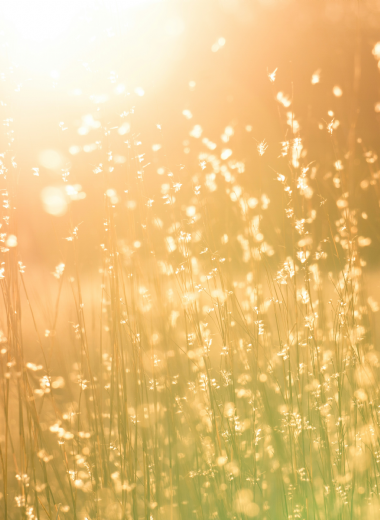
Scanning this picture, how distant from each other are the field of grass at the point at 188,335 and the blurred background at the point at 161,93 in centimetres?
1

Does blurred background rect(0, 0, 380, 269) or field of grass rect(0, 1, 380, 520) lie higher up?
blurred background rect(0, 0, 380, 269)

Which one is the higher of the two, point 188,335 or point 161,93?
point 161,93

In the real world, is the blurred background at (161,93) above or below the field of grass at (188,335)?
above

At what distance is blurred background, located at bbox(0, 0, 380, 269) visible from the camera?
0.83 metres

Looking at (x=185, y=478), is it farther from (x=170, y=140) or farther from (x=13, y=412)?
(x=170, y=140)

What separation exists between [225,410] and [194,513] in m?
0.26

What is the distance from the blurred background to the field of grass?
0.04 ft

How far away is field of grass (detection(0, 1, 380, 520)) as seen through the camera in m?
0.78

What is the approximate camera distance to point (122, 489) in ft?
2.40

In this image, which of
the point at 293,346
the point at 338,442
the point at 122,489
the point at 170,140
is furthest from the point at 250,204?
the point at 122,489

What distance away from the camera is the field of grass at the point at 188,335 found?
0.78 meters

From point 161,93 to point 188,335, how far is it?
0.69 meters

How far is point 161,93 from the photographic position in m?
0.93

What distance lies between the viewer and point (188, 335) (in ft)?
2.77
